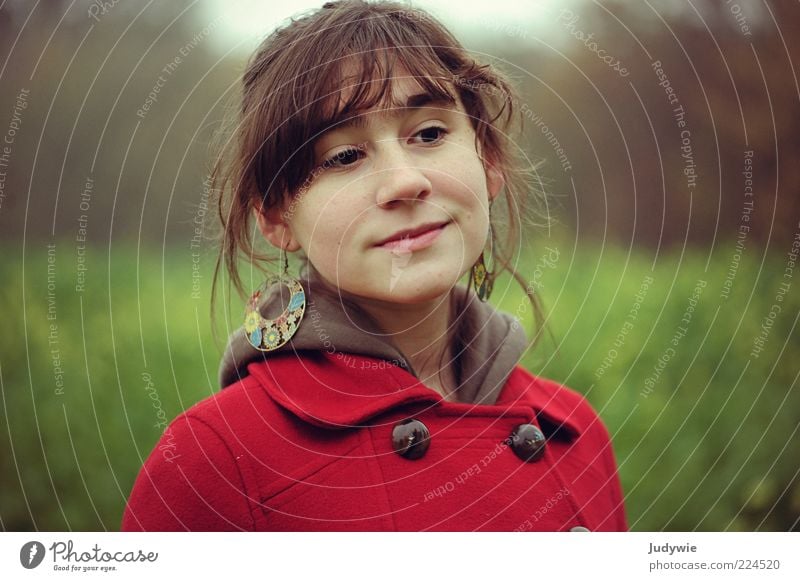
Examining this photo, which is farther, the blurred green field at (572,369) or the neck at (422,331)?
the blurred green field at (572,369)

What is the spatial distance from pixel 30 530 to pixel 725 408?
83 centimetres

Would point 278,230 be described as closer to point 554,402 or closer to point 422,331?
point 422,331

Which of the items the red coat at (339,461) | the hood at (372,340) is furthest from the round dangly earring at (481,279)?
the red coat at (339,461)

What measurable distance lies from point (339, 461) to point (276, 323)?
128 mm

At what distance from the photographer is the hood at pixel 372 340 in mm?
716

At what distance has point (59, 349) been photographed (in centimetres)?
95

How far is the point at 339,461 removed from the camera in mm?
A: 706

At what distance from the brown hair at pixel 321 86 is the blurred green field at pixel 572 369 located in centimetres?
19

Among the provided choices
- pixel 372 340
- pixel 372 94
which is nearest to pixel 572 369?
pixel 372 340

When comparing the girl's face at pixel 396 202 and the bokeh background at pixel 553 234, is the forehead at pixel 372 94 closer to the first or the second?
the girl's face at pixel 396 202

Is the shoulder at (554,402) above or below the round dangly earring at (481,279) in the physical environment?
below
